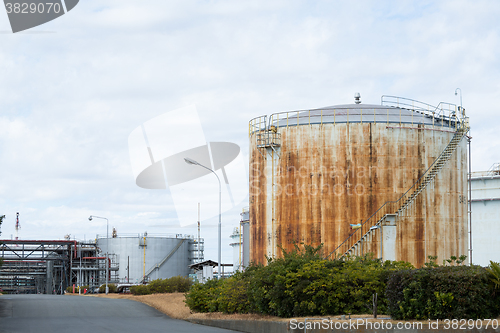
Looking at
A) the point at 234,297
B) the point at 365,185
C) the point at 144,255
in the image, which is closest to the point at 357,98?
the point at 365,185

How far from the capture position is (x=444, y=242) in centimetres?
3231

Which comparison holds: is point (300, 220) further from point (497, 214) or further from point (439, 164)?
point (497, 214)

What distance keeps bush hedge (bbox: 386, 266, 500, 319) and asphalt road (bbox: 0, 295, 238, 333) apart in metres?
7.41

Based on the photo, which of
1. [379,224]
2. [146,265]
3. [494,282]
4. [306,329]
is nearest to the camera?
[494,282]

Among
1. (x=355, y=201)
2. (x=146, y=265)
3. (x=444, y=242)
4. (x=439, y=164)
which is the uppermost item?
(x=439, y=164)

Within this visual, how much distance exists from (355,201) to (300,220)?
10.5 ft

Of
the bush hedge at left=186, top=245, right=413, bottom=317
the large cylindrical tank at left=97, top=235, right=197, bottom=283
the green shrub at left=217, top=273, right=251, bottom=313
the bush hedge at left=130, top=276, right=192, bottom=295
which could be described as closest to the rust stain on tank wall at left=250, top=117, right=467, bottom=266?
the green shrub at left=217, top=273, right=251, bottom=313

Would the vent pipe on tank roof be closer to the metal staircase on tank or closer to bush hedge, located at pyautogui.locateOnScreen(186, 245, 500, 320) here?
the metal staircase on tank

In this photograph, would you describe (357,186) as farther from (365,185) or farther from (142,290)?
(142,290)

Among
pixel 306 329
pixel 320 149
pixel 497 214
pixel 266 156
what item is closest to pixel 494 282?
pixel 306 329

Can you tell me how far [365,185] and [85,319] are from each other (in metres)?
15.9

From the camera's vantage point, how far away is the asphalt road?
20688 millimetres

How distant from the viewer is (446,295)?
1459cm

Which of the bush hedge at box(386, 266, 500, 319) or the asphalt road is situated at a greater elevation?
the bush hedge at box(386, 266, 500, 319)
